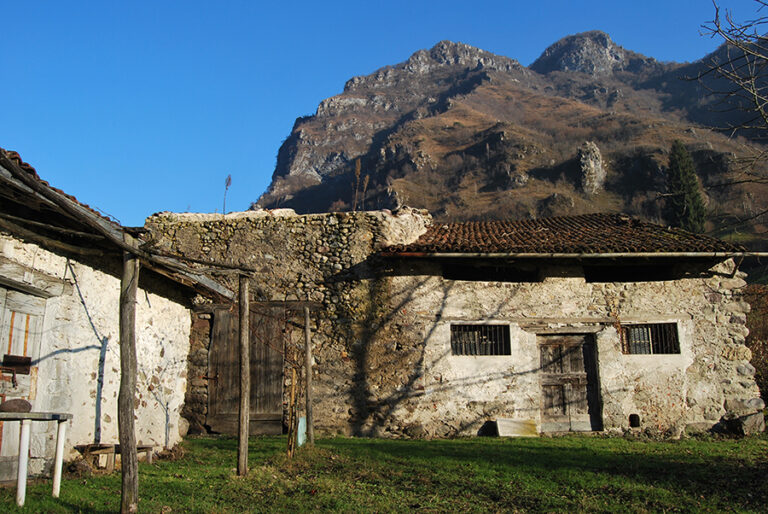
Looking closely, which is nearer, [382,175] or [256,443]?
[256,443]

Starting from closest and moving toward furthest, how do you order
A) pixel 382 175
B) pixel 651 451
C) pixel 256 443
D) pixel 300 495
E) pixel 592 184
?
Answer: pixel 300 495, pixel 651 451, pixel 256 443, pixel 592 184, pixel 382 175

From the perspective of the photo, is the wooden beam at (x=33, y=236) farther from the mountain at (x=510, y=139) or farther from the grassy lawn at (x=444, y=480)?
the mountain at (x=510, y=139)

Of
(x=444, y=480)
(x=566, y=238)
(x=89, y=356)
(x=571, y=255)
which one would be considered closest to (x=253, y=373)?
(x=89, y=356)

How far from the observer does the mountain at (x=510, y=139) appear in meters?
56.5

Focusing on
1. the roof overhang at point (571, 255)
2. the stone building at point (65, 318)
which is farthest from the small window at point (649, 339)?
the stone building at point (65, 318)

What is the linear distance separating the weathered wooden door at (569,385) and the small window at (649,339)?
2.58ft

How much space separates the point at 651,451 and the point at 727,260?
5.15m

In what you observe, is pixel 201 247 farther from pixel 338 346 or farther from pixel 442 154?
pixel 442 154

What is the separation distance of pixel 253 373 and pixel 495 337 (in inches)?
205

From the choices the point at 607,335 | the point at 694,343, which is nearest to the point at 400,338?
the point at 607,335

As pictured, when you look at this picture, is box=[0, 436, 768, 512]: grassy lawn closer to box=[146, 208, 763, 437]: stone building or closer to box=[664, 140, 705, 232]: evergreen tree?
box=[146, 208, 763, 437]: stone building

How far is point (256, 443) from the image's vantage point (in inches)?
417

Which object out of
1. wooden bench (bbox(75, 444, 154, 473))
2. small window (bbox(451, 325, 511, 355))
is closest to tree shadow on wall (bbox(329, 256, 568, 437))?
small window (bbox(451, 325, 511, 355))

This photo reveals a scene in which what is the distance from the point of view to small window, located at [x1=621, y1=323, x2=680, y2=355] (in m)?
12.3
